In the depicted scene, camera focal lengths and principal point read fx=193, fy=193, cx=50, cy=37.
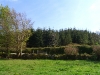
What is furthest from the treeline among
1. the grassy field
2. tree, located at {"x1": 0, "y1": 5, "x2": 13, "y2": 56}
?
the grassy field

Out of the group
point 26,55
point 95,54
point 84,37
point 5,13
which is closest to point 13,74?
point 95,54

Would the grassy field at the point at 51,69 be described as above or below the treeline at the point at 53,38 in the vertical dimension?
below

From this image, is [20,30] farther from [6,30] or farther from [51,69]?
[51,69]

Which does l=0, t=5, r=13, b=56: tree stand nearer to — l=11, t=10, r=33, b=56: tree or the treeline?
l=11, t=10, r=33, b=56: tree

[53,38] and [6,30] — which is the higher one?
[6,30]

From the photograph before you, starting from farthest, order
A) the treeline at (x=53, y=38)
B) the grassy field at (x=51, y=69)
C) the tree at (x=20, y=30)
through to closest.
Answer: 1. the treeline at (x=53, y=38)
2. the tree at (x=20, y=30)
3. the grassy field at (x=51, y=69)

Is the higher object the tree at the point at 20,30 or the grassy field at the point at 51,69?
the tree at the point at 20,30

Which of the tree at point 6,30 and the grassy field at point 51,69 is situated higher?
the tree at point 6,30

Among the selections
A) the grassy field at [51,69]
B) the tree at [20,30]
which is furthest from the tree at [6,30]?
the grassy field at [51,69]

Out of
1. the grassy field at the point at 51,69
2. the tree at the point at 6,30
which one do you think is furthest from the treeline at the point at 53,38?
the grassy field at the point at 51,69

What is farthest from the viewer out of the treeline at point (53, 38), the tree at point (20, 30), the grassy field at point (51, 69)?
the treeline at point (53, 38)

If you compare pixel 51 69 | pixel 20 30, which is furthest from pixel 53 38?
pixel 51 69

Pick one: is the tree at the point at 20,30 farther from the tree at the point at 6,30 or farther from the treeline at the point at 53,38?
the treeline at the point at 53,38

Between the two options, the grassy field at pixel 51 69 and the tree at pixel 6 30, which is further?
the tree at pixel 6 30
